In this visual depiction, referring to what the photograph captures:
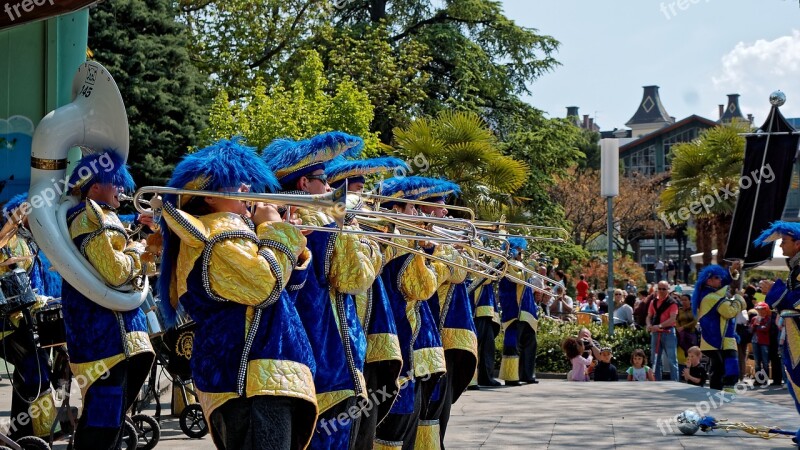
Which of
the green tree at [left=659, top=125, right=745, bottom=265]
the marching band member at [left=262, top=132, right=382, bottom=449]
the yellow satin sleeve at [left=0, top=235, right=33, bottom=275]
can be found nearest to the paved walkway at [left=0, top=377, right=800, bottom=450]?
the yellow satin sleeve at [left=0, top=235, right=33, bottom=275]

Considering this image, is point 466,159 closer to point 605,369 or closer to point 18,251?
point 605,369

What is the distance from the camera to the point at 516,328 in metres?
15.1

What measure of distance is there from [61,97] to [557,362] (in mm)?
8814

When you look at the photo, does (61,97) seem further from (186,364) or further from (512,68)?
(512,68)

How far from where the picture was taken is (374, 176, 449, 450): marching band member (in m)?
6.43

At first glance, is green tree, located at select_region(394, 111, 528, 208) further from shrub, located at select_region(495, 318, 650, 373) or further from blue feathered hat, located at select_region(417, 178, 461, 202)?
blue feathered hat, located at select_region(417, 178, 461, 202)

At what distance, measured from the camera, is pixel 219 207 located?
4.69 metres

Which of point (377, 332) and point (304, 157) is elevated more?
point (304, 157)

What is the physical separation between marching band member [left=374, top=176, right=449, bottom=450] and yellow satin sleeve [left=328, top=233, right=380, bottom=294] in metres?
1.13

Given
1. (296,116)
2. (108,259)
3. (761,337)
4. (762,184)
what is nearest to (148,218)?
(108,259)

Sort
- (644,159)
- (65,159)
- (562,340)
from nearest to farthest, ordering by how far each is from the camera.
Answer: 1. (65,159)
2. (562,340)
3. (644,159)

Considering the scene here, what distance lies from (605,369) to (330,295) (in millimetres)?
10939

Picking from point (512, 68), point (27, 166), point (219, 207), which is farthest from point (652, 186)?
point (219, 207)

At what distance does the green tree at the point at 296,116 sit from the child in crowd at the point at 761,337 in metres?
6.28
